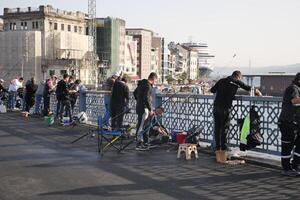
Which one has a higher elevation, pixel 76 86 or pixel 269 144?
pixel 76 86

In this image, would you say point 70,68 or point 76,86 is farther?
point 70,68

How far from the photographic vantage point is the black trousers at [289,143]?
7.66 m

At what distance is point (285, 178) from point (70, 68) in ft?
295

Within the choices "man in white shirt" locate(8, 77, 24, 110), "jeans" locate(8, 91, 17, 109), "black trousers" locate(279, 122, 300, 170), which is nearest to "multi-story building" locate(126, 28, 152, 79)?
"man in white shirt" locate(8, 77, 24, 110)

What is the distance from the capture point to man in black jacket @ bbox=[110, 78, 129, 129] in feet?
40.4

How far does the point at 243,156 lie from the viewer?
9320 mm

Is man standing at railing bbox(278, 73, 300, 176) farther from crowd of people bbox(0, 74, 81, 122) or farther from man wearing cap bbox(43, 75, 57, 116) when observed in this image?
man wearing cap bbox(43, 75, 57, 116)

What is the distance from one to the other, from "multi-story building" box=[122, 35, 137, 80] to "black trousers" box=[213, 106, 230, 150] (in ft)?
371

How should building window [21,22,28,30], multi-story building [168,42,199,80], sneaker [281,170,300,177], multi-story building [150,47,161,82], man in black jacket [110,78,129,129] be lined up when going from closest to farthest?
1. sneaker [281,170,300,177]
2. man in black jacket [110,78,129,129]
3. building window [21,22,28,30]
4. multi-story building [150,47,161,82]
5. multi-story building [168,42,199,80]

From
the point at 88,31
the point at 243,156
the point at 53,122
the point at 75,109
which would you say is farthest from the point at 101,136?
the point at 88,31

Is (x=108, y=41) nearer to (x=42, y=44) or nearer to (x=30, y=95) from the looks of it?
(x=42, y=44)

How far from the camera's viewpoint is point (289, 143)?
7684mm

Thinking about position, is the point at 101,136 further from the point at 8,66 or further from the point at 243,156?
the point at 8,66

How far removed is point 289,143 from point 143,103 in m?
3.93
